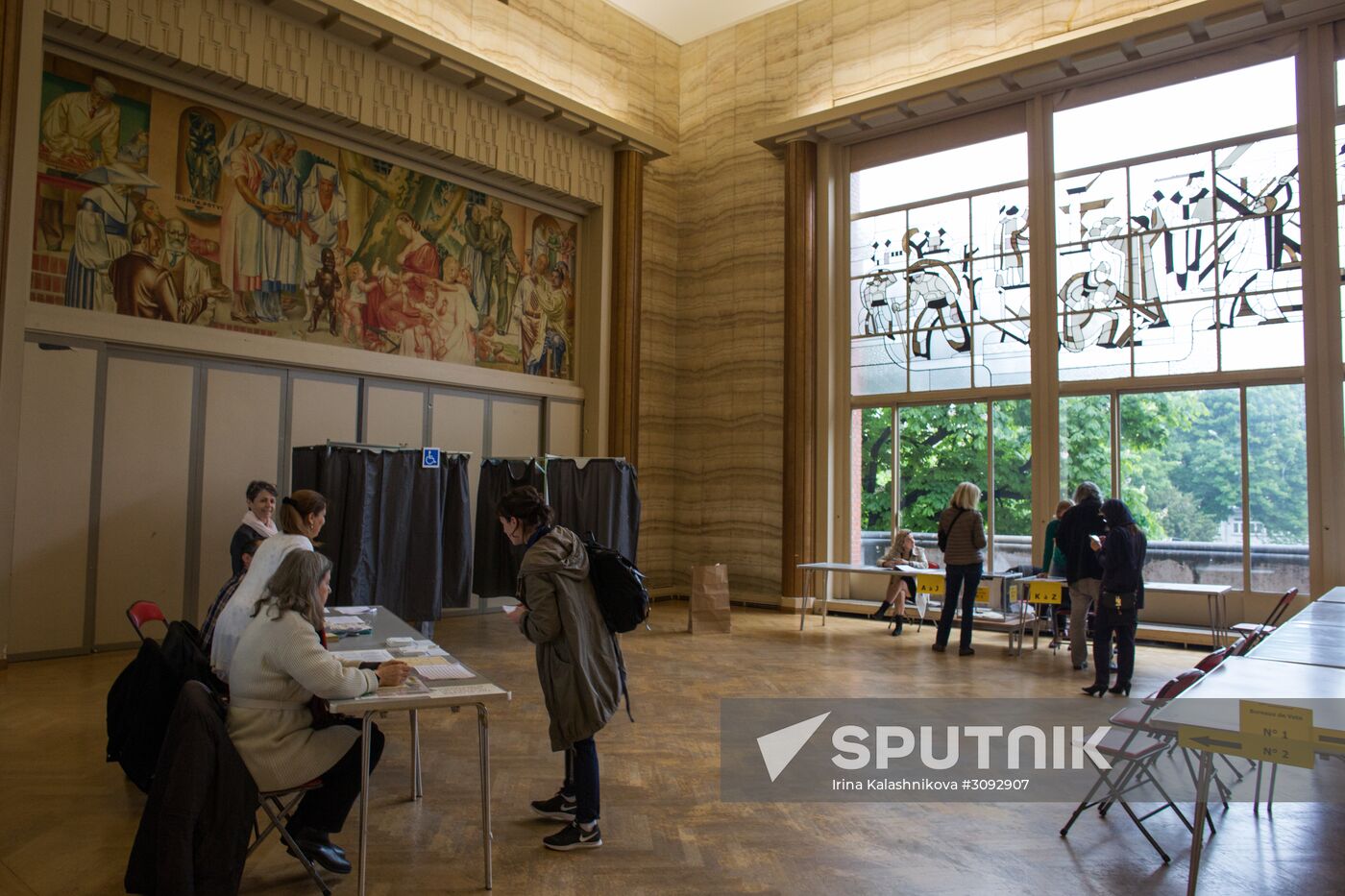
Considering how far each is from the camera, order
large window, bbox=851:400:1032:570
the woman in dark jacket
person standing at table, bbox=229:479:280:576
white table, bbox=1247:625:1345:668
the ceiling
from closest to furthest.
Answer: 1. white table, bbox=1247:625:1345:668
2. person standing at table, bbox=229:479:280:576
3. the woman in dark jacket
4. large window, bbox=851:400:1032:570
5. the ceiling

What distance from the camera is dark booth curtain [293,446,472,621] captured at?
8406 millimetres

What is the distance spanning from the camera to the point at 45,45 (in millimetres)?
8438

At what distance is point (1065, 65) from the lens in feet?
35.2

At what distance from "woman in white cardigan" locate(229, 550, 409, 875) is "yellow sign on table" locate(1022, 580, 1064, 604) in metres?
7.39

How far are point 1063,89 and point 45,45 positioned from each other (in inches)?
451

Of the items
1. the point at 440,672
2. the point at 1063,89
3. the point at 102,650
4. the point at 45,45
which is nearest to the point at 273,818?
the point at 440,672

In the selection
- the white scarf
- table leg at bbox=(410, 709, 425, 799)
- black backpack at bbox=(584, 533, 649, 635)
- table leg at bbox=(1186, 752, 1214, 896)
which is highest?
the white scarf

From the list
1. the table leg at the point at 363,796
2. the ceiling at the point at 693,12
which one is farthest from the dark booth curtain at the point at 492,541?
the ceiling at the point at 693,12

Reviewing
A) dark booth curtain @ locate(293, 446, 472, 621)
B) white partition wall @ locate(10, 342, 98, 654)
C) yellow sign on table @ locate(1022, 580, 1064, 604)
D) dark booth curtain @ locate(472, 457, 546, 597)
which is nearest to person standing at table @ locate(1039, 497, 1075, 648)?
yellow sign on table @ locate(1022, 580, 1064, 604)

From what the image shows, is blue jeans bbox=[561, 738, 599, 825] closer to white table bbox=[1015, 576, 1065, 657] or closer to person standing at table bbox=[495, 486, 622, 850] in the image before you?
person standing at table bbox=[495, 486, 622, 850]

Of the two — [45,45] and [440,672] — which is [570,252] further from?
[440,672]

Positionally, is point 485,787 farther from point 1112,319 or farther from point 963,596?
point 1112,319

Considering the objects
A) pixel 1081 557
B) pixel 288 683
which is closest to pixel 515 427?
pixel 1081 557

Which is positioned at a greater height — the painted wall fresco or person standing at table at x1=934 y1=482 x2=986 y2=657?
the painted wall fresco
